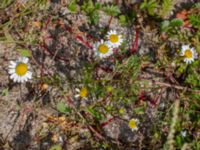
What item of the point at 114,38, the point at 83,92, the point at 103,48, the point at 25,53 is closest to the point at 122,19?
the point at 114,38

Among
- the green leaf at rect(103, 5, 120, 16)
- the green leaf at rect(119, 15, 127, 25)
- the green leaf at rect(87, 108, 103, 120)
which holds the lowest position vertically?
the green leaf at rect(87, 108, 103, 120)

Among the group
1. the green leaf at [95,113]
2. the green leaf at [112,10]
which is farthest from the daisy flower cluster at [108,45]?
the green leaf at [95,113]

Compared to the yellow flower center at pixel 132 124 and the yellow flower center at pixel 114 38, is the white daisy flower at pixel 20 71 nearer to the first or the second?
the yellow flower center at pixel 114 38

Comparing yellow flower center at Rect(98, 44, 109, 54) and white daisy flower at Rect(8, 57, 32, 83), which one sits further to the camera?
Result: yellow flower center at Rect(98, 44, 109, 54)

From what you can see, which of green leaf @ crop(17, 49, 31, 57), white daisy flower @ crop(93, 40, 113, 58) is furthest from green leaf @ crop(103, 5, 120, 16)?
green leaf @ crop(17, 49, 31, 57)

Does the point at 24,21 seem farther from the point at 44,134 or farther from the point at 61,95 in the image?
the point at 44,134

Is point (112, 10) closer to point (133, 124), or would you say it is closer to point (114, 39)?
point (114, 39)

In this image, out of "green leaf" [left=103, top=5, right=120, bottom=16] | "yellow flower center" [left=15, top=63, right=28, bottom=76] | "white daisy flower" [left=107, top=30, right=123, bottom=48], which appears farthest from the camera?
"green leaf" [left=103, top=5, right=120, bottom=16]

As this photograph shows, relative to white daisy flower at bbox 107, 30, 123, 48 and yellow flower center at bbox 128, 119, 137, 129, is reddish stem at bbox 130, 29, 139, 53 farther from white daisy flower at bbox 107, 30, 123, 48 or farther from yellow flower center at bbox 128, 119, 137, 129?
yellow flower center at bbox 128, 119, 137, 129
